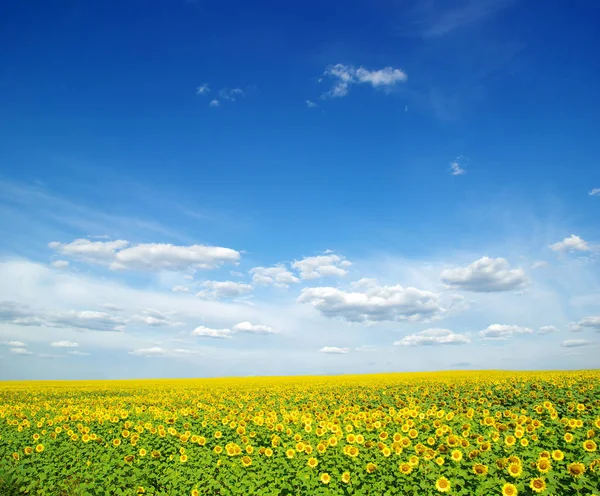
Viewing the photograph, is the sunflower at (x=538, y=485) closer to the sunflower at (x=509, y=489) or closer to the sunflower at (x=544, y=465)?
the sunflower at (x=509, y=489)

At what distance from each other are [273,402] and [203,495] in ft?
41.9

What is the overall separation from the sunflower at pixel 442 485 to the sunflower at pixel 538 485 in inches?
55.2

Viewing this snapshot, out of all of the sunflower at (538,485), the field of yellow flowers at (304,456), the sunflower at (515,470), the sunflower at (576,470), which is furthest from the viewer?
the field of yellow flowers at (304,456)

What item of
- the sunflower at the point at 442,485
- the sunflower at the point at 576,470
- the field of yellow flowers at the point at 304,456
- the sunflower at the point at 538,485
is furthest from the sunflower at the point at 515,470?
the sunflower at the point at 442,485

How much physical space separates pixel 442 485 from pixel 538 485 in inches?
63.5

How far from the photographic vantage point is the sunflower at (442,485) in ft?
26.3

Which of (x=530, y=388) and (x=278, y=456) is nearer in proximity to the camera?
(x=278, y=456)

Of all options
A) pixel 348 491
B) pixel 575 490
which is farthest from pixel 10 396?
pixel 575 490

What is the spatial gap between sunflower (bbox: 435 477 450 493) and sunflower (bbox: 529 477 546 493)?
1402 mm

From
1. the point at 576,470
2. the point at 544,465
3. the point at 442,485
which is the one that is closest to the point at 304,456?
the point at 442,485

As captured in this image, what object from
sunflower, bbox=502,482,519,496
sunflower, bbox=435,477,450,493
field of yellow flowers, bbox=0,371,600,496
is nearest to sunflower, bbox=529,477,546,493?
field of yellow flowers, bbox=0,371,600,496

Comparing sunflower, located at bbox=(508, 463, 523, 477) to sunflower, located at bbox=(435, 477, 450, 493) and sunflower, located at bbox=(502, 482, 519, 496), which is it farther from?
sunflower, located at bbox=(435, 477, 450, 493)

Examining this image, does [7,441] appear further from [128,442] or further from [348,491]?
[348,491]

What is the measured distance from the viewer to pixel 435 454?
934 centimetres
